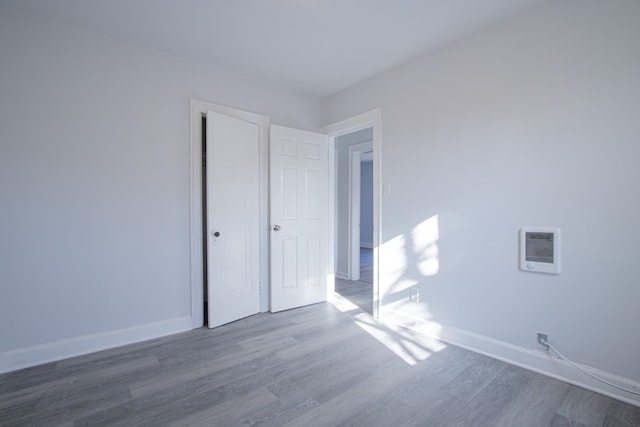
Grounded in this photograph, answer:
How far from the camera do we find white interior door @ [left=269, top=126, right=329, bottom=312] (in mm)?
3344

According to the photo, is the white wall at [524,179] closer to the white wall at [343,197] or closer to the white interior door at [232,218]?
the white interior door at [232,218]

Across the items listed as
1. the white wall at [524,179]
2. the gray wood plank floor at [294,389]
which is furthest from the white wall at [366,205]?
the gray wood plank floor at [294,389]

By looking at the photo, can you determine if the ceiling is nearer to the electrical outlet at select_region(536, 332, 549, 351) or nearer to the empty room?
the empty room

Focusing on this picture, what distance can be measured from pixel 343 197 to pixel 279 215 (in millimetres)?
1851

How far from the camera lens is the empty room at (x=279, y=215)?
1.79 m

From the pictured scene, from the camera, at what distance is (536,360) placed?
2070 millimetres

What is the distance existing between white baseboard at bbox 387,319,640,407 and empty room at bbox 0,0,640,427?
0.04 ft

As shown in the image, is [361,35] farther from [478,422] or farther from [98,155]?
[478,422]


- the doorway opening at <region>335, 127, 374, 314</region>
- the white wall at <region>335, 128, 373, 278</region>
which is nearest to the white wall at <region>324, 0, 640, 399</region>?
the doorway opening at <region>335, 127, 374, 314</region>

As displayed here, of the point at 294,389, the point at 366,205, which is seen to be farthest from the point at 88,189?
the point at 366,205

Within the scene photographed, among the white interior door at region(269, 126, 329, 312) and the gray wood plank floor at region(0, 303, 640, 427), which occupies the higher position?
the white interior door at region(269, 126, 329, 312)

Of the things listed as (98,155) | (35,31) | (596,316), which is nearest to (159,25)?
(35,31)

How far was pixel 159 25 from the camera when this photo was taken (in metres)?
2.33

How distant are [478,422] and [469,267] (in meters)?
1.15
